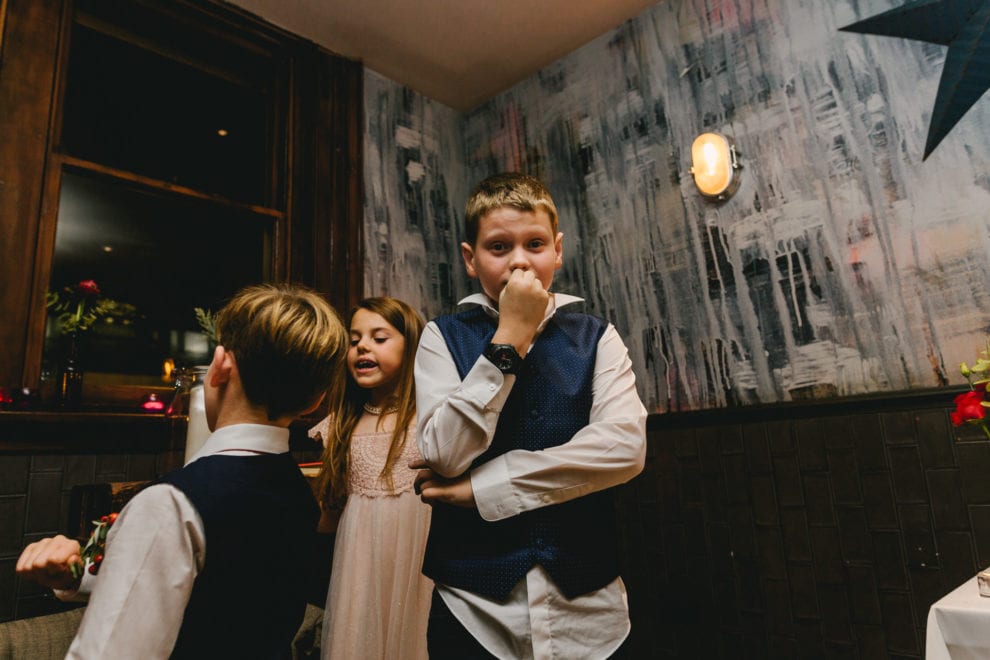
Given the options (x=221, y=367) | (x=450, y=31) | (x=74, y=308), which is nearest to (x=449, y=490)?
(x=221, y=367)

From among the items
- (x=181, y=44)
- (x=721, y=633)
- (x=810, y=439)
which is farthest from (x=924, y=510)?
(x=181, y=44)

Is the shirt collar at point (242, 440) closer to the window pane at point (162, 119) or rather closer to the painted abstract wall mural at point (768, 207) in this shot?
the painted abstract wall mural at point (768, 207)

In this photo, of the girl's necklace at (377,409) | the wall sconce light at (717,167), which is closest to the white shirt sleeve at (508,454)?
the girl's necklace at (377,409)

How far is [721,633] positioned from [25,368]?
2770 mm

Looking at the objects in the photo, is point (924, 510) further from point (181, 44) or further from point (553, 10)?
point (181, 44)

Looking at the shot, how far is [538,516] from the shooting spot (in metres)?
1.16

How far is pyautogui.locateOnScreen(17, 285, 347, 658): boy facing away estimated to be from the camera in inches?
35.3

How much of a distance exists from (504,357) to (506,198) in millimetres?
388

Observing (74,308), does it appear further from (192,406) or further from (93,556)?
(93,556)

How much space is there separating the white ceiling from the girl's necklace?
2.09m

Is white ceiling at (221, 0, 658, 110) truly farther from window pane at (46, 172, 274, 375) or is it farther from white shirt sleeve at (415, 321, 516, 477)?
white shirt sleeve at (415, 321, 516, 477)

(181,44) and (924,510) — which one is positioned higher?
(181,44)

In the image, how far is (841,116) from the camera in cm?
245

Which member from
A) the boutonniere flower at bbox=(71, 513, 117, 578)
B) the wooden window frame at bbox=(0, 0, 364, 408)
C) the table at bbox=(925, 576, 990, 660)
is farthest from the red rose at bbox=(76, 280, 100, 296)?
the table at bbox=(925, 576, 990, 660)
